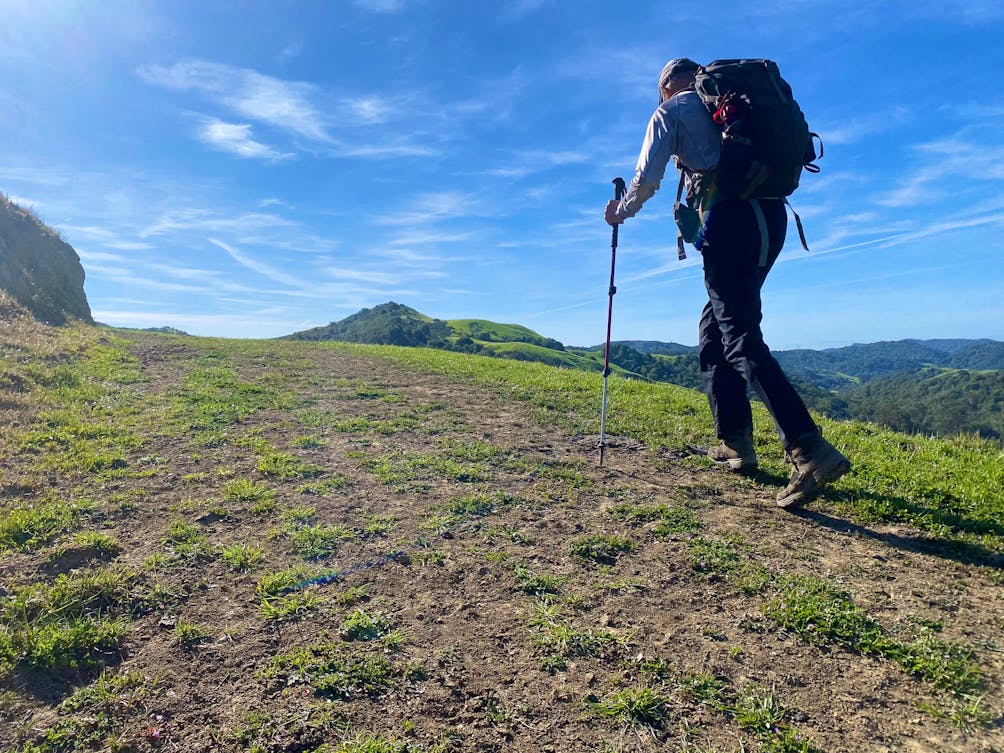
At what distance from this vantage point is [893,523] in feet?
14.5

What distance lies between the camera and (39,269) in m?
25.7

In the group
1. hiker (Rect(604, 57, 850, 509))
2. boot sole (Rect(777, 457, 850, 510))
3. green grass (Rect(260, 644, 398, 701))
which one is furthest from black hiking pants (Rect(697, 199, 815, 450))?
green grass (Rect(260, 644, 398, 701))

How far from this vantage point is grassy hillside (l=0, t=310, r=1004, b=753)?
2461 millimetres

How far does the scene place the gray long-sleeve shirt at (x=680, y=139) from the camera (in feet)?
15.9

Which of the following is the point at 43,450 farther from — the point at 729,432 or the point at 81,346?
the point at 81,346

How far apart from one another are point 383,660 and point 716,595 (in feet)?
6.75

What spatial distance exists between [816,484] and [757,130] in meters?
2.97

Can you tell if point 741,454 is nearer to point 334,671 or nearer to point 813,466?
point 813,466

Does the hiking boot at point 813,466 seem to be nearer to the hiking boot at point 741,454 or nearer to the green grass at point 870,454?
the green grass at point 870,454

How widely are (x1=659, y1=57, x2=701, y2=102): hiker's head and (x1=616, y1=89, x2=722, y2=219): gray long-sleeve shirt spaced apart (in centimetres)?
41

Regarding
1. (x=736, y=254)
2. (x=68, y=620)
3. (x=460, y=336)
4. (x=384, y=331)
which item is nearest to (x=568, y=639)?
(x=68, y=620)

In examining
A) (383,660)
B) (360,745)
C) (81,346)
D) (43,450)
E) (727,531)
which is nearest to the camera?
(360,745)

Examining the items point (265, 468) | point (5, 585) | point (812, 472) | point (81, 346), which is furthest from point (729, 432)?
point (81, 346)

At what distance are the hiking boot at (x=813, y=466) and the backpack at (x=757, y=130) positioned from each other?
86.5 inches
